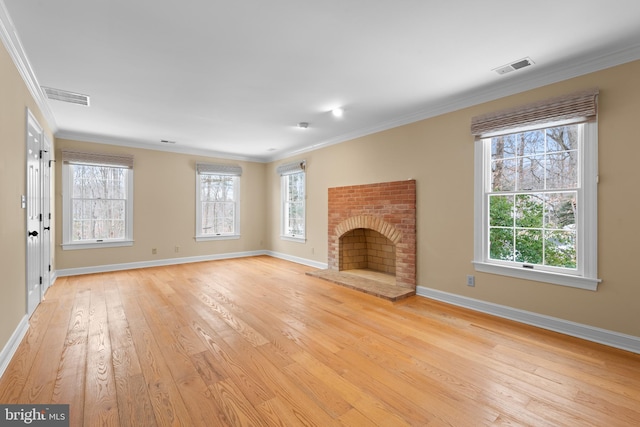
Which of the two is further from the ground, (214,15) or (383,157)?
(214,15)

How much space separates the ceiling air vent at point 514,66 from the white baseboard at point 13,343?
468 centimetres

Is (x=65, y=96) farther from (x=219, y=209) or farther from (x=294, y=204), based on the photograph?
(x=294, y=204)

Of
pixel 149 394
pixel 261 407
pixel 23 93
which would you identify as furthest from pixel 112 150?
pixel 261 407

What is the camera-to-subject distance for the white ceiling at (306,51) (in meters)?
2.01

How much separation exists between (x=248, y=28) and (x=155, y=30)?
692mm

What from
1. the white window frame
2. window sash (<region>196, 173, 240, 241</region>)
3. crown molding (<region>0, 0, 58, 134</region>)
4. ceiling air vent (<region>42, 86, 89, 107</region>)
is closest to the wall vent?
the white window frame

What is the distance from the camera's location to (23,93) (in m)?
2.85

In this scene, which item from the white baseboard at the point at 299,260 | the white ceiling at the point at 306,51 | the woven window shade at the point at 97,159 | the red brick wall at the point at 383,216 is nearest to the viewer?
the white ceiling at the point at 306,51

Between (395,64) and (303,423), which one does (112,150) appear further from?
(303,423)

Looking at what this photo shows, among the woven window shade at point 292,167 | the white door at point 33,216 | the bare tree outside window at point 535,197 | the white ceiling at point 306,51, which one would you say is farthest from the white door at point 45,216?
the bare tree outside window at point 535,197

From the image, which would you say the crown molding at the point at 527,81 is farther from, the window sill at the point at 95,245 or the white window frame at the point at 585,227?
the window sill at the point at 95,245

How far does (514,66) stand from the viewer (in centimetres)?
278

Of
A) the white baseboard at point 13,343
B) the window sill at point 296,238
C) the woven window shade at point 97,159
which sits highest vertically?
the woven window shade at point 97,159

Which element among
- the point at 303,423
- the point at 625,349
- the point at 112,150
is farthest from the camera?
the point at 112,150
